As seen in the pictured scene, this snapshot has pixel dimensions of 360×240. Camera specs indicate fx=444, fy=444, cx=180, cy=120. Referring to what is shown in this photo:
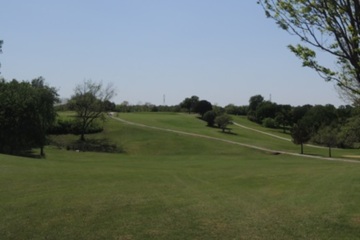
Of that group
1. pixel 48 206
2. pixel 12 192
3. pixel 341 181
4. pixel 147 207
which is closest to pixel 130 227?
pixel 147 207

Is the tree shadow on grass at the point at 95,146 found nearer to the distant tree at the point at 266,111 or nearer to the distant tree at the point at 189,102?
the distant tree at the point at 189,102

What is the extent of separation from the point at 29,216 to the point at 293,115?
118942 mm

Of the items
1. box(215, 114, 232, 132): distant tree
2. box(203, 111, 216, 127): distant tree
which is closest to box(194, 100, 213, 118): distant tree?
box(203, 111, 216, 127): distant tree

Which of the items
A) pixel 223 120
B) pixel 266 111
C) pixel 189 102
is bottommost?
pixel 223 120

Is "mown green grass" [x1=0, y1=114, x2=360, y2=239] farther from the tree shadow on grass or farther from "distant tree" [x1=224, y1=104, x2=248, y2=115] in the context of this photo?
"distant tree" [x1=224, y1=104, x2=248, y2=115]

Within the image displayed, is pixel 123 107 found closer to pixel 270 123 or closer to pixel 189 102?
pixel 189 102

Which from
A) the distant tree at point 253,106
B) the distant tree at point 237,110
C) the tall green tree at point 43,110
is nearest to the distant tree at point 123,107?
the distant tree at point 237,110

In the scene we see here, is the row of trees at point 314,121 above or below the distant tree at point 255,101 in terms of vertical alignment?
below

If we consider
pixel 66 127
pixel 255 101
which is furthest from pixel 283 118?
pixel 66 127

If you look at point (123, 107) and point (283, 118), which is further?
point (123, 107)

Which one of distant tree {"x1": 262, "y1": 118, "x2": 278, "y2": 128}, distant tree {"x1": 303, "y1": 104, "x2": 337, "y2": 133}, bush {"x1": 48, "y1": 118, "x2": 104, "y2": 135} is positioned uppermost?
distant tree {"x1": 303, "y1": 104, "x2": 337, "y2": 133}

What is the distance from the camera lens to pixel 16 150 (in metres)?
60.9

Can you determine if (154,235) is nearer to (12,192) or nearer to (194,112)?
(12,192)

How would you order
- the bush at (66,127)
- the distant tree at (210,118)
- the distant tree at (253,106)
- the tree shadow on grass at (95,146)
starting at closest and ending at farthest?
the tree shadow on grass at (95,146), the bush at (66,127), the distant tree at (210,118), the distant tree at (253,106)
